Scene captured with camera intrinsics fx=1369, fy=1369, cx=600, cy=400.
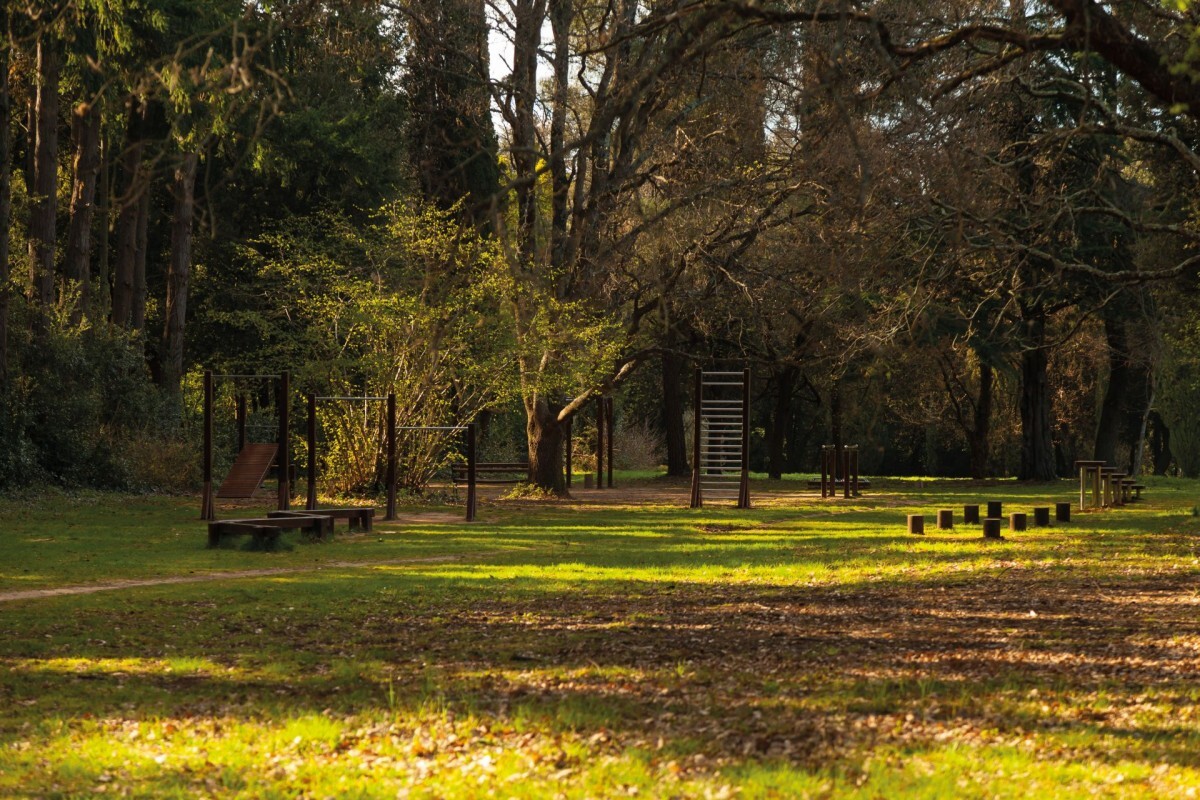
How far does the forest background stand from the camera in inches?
743

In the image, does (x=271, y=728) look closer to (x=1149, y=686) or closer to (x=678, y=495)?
(x=1149, y=686)

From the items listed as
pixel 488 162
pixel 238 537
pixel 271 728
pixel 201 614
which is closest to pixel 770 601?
pixel 201 614

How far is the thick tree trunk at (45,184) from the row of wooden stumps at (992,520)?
17.4 meters

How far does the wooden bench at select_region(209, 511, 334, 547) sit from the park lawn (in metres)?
0.43

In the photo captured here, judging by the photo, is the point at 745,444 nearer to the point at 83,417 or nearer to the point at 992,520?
the point at 992,520

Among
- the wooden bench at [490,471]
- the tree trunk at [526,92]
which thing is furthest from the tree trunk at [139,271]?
the tree trunk at [526,92]

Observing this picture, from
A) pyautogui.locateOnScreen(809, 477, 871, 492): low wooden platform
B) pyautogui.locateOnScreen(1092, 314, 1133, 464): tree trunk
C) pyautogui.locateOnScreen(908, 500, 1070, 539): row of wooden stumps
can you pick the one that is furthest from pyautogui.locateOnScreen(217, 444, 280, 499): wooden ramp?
pyautogui.locateOnScreen(1092, 314, 1133, 464): tree trunk

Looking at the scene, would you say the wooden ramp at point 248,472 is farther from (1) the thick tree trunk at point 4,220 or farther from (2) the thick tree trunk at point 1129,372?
(2) the thick tree trunk at point 1129,372

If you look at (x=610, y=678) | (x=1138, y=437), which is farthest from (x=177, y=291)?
(x=1138, y=437)

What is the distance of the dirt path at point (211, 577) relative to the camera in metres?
13.0

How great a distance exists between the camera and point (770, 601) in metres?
12.6

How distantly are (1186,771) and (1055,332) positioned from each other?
118 feet

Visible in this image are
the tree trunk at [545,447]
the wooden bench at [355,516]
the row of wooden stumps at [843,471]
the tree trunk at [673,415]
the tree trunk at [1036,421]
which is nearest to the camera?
the wooden bench at [355,516]

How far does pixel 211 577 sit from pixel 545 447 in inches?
593
